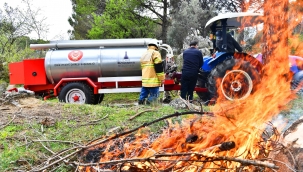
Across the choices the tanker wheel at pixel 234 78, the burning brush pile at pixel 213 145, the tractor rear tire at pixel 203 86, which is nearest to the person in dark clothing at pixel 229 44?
the tanker wheel at pixel 234 78

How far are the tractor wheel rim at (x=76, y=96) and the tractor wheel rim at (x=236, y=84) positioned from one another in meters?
4.08

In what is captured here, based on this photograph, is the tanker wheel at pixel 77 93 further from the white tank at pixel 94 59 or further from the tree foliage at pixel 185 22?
the tree foliage at pixel 185 22

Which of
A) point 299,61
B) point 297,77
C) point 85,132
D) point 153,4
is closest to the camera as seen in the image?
point 85,132

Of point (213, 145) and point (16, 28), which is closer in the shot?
point (213, 145)

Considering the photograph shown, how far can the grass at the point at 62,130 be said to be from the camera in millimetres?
3795

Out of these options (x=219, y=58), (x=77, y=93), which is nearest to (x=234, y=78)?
(x=219, y=58)

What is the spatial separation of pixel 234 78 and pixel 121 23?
7.79 m

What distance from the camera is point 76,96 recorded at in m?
9.06

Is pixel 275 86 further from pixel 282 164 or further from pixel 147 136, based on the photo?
pixel 147 136

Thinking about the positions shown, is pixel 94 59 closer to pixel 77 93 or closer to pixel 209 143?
pixel 77 93

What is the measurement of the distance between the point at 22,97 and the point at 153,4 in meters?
9.09

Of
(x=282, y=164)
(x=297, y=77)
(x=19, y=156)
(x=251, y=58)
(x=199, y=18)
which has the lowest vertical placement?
(x=19, y=156)

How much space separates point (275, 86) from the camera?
3.77 m

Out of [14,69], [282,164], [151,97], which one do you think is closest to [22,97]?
[14,69]
